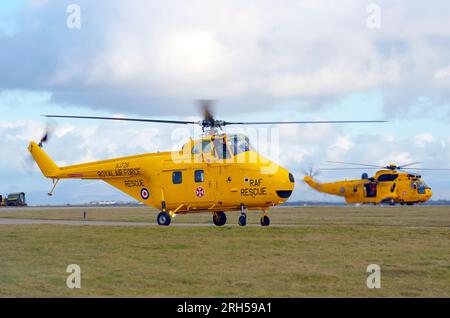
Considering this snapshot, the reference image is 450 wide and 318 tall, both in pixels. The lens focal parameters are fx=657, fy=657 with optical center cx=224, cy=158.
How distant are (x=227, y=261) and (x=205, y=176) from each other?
13.5 meters

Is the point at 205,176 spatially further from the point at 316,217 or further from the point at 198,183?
the point at 316,217

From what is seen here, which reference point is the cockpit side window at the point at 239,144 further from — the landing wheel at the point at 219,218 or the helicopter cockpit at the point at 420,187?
the helicopter cockpit at the point at 420,187

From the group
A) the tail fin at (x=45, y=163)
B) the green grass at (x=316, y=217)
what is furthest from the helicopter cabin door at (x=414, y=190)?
the tail fin at (x=45, y=163)

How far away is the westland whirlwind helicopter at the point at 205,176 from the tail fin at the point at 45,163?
3227mm

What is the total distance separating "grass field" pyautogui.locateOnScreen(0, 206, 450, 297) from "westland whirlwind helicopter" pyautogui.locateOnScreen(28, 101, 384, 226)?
2.72 m

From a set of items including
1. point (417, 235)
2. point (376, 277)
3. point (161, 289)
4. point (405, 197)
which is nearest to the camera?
point (161, 289)

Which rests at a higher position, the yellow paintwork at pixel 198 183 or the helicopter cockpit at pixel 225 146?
the helicopter cockpit at pixel 225 146

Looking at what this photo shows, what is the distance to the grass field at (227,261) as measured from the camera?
16203 mm

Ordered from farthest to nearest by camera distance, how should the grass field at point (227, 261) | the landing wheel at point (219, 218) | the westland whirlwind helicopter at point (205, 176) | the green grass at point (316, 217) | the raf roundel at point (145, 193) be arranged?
the green grass at point (316, 217)
the landing wheel at point (219, 218)
the raf roundel at point (145, 193)
the westland whirlwind helicopter at point (205, 176)
the grass field at point (227, 261)

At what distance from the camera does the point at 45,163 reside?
40438mm
